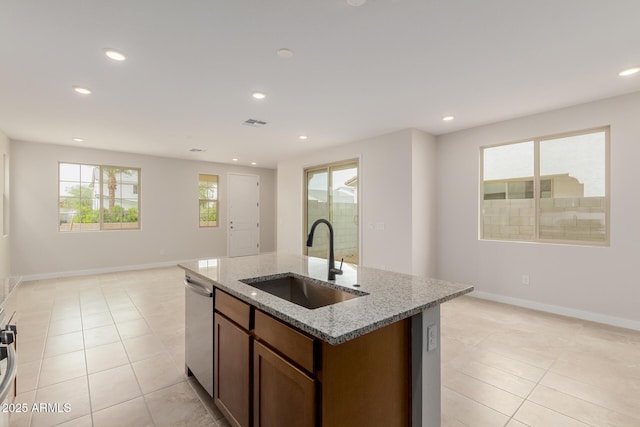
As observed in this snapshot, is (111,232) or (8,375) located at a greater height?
(111,232)

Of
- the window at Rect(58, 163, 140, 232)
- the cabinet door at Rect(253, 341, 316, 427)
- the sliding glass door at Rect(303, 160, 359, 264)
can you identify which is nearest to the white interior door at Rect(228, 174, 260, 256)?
the window at Rect(58, 163, 140, 232)

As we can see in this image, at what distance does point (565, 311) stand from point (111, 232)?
312 inches

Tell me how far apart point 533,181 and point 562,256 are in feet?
3.47

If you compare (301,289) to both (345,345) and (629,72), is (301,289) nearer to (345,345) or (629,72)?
(345,345)

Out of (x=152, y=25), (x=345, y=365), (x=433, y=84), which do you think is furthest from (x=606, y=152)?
(x=152, y=25)

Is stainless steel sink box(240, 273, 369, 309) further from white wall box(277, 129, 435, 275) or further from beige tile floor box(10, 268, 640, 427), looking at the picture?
white wall box(277, 129, 435, 275)

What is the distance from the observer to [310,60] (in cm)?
258

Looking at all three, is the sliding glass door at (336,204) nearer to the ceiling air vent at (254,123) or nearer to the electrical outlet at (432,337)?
the ceiling air vent at (254,123)

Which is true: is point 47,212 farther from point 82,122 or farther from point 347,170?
point 347,170

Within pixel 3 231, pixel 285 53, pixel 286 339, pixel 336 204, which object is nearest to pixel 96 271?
pixel 3 231

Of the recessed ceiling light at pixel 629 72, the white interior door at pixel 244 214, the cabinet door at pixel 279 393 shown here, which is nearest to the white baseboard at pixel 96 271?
the white interior door at pixel 244 214

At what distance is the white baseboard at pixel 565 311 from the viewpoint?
3373 mm

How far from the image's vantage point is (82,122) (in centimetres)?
434

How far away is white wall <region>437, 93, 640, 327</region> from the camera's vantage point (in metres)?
3.36
